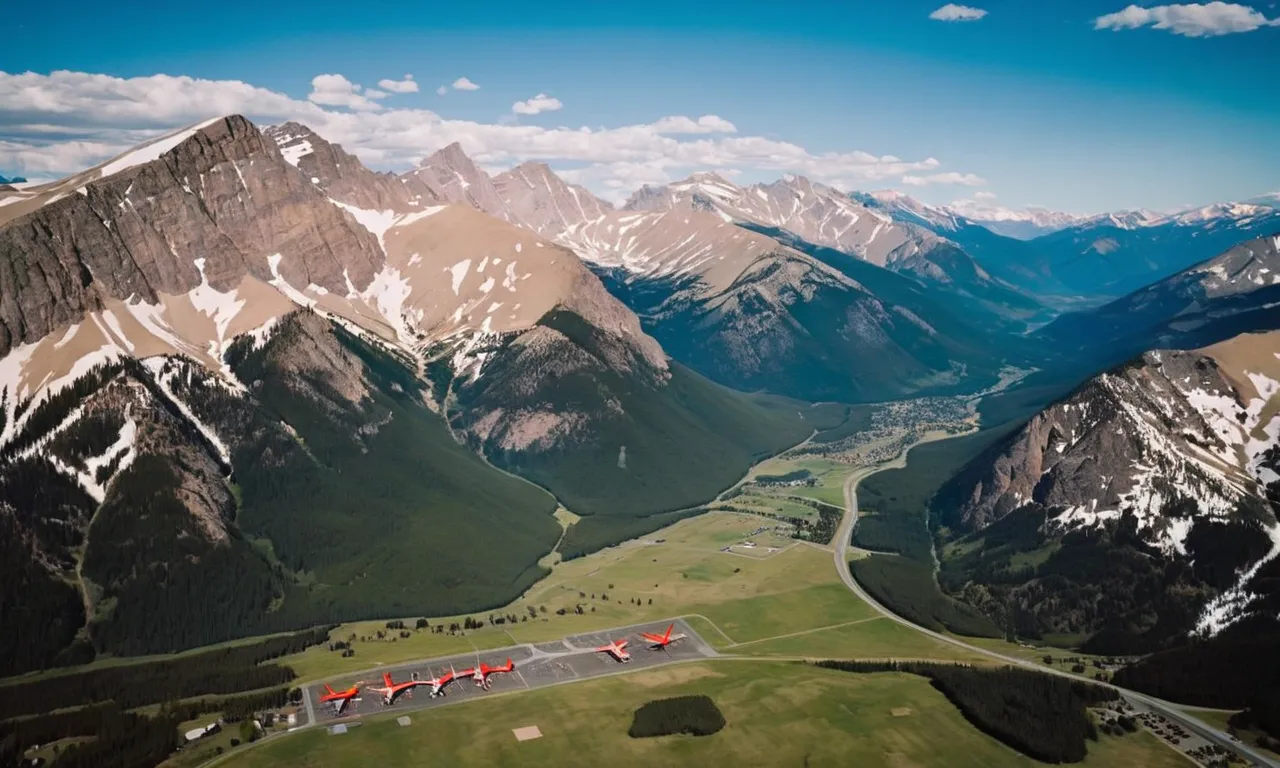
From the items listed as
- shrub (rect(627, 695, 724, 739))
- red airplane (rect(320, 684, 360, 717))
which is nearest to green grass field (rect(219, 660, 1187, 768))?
shrub (rect(627, 695, 724, 739))

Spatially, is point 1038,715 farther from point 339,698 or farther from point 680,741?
point 339,698

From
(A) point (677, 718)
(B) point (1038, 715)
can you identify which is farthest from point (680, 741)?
(B) point (1038, 715)

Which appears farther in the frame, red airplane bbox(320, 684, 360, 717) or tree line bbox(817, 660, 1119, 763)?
red airplane bbox(320, 684, 360, 717)

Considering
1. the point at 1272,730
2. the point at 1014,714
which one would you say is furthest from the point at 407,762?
the point at 1272,730

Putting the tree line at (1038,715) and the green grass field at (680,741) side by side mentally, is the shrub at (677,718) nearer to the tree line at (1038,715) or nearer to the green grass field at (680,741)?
the green grass field at (680,741)

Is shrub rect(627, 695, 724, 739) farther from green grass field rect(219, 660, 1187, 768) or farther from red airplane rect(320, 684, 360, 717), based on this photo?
red airplane rect(320, 684, 360, 717)

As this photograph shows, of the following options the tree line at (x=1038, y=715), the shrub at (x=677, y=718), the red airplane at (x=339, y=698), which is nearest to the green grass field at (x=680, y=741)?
the shrub at (x=677, y=718)

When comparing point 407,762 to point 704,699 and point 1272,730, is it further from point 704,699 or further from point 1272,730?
point 1272,730

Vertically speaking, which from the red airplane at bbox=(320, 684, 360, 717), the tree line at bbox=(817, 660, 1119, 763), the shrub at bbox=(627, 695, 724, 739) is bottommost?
the tree line at bbox=(817, 660, 1119, 763)
